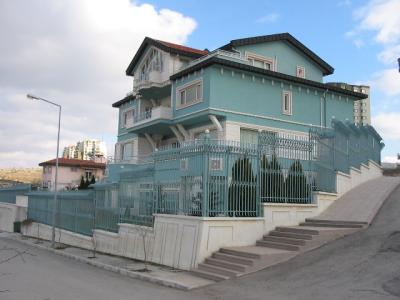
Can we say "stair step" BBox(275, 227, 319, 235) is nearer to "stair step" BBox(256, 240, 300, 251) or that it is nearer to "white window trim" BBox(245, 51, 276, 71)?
"stair step" BBox(256, 240, 300, 251)

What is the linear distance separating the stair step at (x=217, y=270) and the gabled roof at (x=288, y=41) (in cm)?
2021

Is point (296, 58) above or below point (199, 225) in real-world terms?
above

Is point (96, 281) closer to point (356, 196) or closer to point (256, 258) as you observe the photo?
point (256, 258)

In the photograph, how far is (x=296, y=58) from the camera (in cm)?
3544

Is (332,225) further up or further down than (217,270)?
further up

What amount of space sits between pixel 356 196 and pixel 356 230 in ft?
14.3

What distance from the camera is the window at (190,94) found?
2888 cm

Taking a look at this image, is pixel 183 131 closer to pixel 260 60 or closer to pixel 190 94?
pixel 190 94

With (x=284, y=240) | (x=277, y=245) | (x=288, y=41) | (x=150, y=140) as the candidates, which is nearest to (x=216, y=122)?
(x=150, y=140)

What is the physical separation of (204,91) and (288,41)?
10.1 metres

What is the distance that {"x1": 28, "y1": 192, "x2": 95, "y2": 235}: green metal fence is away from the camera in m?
23.2

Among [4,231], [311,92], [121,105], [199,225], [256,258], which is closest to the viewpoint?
[256,258]

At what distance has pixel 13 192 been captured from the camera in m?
40.7

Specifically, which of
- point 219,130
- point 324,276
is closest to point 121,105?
point 219,130
